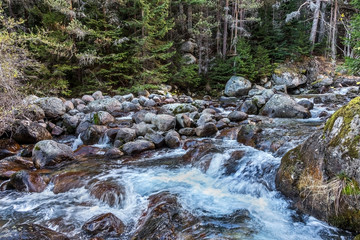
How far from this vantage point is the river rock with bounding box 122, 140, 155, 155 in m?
6.54

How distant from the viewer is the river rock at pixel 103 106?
11000mm

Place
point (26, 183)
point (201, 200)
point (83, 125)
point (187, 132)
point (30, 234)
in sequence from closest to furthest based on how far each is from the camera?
point (30, 234) < point (201, 200) < point (26, 183) < point (187, 132) < point (83, 125)

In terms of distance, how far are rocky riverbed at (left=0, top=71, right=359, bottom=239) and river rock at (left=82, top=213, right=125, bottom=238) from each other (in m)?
0.01

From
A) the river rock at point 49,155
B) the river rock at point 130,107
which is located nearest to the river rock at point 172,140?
the river rock at point 49,155

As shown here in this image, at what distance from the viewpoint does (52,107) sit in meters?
9.74

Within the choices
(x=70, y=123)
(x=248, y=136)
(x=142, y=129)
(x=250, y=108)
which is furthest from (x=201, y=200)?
(x=250, y=108)

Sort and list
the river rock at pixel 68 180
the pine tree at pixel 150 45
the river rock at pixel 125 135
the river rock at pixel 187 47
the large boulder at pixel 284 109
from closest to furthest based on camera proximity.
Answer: the river rock at pixel 68 180 → the river rock at pixel 125 135 → the large boulder at pixel 284 109 → the pine tree at pixel 150 45 → the river rock at pixel 187 47

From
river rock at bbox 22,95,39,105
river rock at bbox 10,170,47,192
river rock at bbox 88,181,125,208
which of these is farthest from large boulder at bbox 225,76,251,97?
river rock at bbox 10,170,47,192

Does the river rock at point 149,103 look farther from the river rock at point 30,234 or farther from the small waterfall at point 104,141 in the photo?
the river rock at point 30,234

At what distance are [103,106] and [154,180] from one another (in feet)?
24.5

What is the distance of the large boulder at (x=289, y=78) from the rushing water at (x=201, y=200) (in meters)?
14.0

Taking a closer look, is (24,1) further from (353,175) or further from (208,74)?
(353,175)

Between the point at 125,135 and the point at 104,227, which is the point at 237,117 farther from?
the point at 104,227

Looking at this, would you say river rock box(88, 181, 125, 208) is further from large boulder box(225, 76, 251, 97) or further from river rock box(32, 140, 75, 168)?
large boulder box(225, 76, 251, 97)
